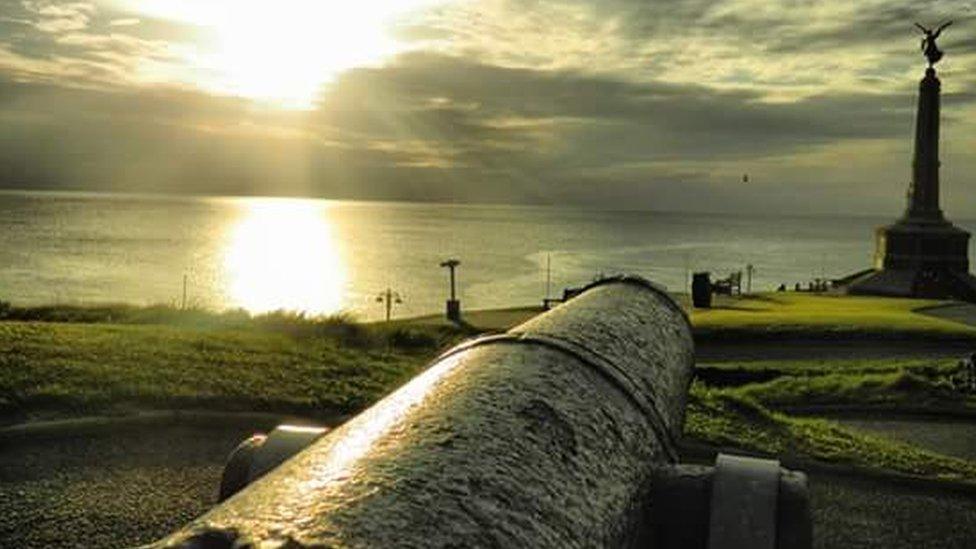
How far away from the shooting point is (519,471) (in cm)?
288

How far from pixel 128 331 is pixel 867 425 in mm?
13010

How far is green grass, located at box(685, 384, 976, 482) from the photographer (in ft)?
38.9

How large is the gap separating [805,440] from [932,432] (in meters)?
3.57

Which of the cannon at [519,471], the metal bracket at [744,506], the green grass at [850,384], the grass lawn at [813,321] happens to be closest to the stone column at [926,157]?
the grass lawn at [813,321]

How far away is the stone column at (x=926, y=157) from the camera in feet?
152

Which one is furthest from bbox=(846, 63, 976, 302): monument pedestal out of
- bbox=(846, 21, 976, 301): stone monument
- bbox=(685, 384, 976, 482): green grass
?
bbox=(685, 384, 976, 482): green grass

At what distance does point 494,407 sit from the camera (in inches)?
129

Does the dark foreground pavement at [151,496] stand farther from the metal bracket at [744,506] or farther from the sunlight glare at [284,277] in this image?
the sunlight glare at [284,277]

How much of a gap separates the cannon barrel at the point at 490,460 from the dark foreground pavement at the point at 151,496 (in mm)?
5029

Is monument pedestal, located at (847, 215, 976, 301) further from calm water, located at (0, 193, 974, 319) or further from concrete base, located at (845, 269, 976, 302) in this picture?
calm water, located at (0, 193, 974, 319)

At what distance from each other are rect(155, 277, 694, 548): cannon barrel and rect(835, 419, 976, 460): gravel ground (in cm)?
1121

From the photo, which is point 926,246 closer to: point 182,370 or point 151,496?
point 182,370

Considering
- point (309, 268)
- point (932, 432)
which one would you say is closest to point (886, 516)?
point (932, 432)

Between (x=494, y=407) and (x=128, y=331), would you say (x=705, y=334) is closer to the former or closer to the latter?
(x=128, y=331)
